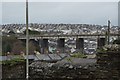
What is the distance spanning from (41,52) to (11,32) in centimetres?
50

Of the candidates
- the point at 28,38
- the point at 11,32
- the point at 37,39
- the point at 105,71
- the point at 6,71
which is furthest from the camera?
the point at 37,39

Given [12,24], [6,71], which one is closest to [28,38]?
[12,24]

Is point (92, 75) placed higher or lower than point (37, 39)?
lower

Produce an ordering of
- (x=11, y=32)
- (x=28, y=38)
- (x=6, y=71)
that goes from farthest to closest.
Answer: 1. (x=11, y=32)
2. (x=28, y=38)
3. (x=6, y=71)

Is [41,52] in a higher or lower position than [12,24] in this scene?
lower

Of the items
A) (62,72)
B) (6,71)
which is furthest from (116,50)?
(6,71)

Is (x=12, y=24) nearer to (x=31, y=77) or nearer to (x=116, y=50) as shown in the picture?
(x=31, y=77)

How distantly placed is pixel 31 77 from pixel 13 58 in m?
0.38

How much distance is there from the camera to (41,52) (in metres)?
2.88

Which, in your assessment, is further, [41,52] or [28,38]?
[41,52]

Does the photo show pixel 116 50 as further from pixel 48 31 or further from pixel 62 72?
pixel 48 31

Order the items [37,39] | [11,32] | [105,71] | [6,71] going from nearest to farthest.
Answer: [105,71] < [6,71] < [11,32] < [37,39]

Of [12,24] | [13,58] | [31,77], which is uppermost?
[12,24]

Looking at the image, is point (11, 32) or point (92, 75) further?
point (11, 32)
